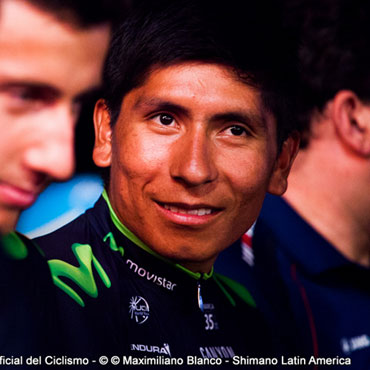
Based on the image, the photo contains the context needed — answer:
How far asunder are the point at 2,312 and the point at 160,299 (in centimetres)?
41

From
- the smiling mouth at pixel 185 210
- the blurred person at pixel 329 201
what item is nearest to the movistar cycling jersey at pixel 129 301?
the smiling mouth at pixel 185 210

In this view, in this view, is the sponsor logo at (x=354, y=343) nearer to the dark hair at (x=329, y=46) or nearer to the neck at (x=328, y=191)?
the neck at (x=328, y=191)

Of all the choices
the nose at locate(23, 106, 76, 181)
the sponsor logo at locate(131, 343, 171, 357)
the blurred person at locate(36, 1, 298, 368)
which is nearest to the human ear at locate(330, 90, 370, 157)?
the blurred person at locate(36, 1, 298, 368)

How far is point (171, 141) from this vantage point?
51.4 inches

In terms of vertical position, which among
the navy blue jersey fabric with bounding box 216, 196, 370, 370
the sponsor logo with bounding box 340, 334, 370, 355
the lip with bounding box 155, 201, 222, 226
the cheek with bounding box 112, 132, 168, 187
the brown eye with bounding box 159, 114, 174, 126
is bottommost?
the sponsor logo with bounding box 340, 334, 370, 355

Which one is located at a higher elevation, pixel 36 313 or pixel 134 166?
pixel 134 166

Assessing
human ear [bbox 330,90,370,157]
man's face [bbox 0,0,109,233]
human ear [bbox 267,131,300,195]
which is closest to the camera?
man's face [bbox 0,0,109,233]

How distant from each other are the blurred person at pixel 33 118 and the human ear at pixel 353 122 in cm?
105

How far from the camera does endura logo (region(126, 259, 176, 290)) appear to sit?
138cm

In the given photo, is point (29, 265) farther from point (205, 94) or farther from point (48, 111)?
point (205, 94)

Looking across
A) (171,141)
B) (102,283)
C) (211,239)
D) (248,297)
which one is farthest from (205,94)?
(248,297)

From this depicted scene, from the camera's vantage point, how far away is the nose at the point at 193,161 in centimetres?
126

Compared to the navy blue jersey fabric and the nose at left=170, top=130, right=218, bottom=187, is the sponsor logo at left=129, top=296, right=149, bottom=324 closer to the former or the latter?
the nose at left=170, top=130, right=218, bottom=187

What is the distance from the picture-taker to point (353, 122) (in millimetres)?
2010
